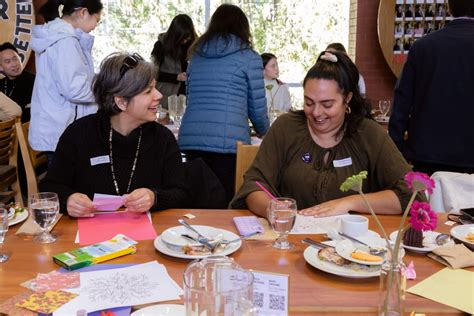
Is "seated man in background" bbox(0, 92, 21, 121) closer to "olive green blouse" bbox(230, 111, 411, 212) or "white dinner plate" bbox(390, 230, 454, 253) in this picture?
"olive green blouse" bbox(230, 111, 411, 212)

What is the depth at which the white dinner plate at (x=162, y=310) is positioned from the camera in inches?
45.5

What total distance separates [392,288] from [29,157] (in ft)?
8.43

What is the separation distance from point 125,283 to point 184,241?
277mm

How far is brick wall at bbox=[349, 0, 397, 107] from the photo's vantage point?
5629 mm

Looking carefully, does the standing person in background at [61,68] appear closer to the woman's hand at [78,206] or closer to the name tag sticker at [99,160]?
the name tag sticker at [99,160]

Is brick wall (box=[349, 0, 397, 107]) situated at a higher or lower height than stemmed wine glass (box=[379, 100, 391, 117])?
higher

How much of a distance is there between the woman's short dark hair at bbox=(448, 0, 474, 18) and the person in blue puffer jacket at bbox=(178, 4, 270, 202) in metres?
1.04

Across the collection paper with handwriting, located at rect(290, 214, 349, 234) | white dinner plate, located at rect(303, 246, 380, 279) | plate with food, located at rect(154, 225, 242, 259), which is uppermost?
plate with food, located at rect(154, 225, 242, 259)

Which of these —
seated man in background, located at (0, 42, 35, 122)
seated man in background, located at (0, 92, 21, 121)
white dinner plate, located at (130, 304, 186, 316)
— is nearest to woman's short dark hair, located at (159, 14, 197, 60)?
seated man in background, located at (0, 42, 35, 122)

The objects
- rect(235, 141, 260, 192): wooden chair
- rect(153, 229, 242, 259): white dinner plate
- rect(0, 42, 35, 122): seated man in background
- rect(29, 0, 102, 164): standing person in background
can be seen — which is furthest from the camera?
rect(0, 42, 35, 122): seated man in background

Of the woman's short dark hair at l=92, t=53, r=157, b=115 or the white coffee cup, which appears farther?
the woman's short dark hair at l=92, t=53, r=157, b=115

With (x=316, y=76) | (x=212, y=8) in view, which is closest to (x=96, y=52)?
(x=212, y=8)

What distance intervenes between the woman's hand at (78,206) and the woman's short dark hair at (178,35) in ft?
10.3

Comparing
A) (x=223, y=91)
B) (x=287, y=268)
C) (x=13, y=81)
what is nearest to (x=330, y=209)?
(x=287, y=268)
